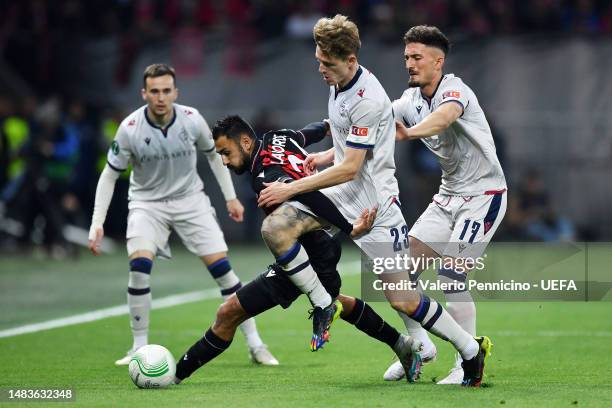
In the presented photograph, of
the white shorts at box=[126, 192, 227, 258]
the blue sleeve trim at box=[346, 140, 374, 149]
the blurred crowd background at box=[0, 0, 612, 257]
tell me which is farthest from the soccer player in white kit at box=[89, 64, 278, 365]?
the blurred crowd background at box=[0, 0, 612, 257]

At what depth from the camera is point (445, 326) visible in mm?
8281

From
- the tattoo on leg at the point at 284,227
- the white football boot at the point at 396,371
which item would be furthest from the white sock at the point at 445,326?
the tattoo on leg at the point at 284,227

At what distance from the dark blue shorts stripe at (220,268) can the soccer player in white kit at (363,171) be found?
2139 mm

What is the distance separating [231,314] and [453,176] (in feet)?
6.49

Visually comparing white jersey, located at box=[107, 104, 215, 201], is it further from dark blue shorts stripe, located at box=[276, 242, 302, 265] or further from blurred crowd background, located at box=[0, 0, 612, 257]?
blurred crowd background, located at box=[0, 0, 612, 257]

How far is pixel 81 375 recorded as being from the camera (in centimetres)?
922

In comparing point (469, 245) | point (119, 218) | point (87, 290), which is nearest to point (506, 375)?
point (469, 245)

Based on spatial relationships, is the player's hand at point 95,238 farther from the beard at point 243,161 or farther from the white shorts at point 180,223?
the beard at point 243,161

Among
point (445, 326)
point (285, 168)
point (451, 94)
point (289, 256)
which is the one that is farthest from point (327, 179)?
point (445, 326)

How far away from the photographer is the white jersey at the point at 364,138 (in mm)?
8094

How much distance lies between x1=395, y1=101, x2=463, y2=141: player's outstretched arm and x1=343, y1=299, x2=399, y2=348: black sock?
135 centimetres

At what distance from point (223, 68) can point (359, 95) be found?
14.7m

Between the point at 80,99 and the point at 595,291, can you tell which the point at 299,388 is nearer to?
the point at 595,291

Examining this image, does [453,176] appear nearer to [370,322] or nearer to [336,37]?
[370,322]
